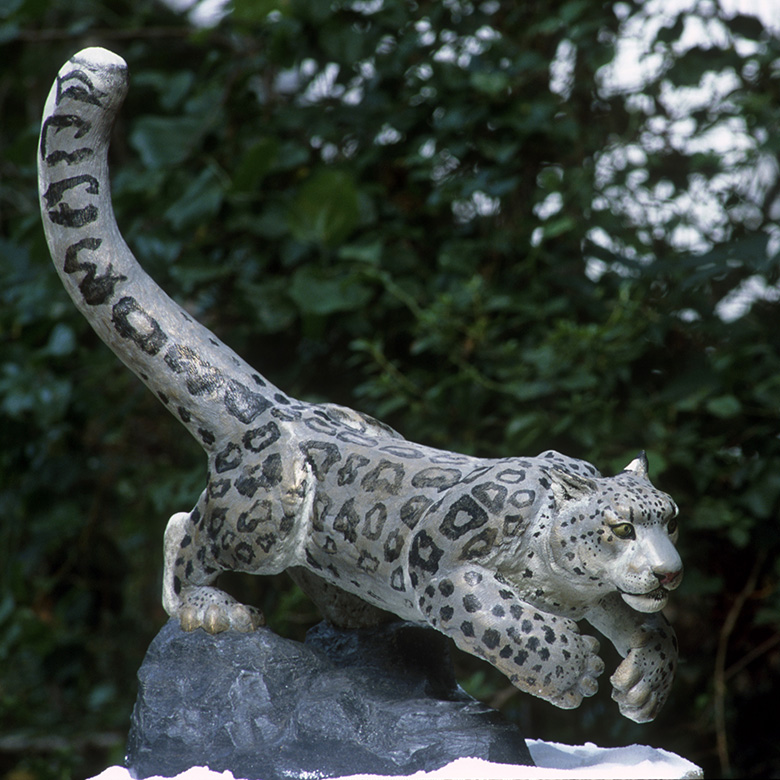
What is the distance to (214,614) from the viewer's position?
44.6 inches

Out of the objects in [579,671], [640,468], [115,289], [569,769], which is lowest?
[569,769]

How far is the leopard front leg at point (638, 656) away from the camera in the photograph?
1.01m

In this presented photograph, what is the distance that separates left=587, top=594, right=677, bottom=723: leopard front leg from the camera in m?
1.01

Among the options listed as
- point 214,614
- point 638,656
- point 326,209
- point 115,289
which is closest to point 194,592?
point 214,614

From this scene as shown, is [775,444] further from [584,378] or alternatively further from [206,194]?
[206,194]

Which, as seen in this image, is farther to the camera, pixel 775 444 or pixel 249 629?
pixel 775 444

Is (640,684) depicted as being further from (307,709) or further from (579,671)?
(307,709)

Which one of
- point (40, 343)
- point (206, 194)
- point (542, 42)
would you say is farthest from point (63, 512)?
point (542, 42)

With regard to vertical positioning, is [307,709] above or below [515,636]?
below

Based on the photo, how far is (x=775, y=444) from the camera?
1.70 m

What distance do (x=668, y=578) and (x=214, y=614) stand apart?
1.64ft

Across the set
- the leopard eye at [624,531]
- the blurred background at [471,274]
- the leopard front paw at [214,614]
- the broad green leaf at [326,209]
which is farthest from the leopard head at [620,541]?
the broad green leaf at [326,209]

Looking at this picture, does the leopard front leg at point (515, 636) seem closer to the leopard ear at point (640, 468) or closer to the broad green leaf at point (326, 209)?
the leopard ear at point (640, 468)

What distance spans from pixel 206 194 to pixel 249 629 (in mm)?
966
